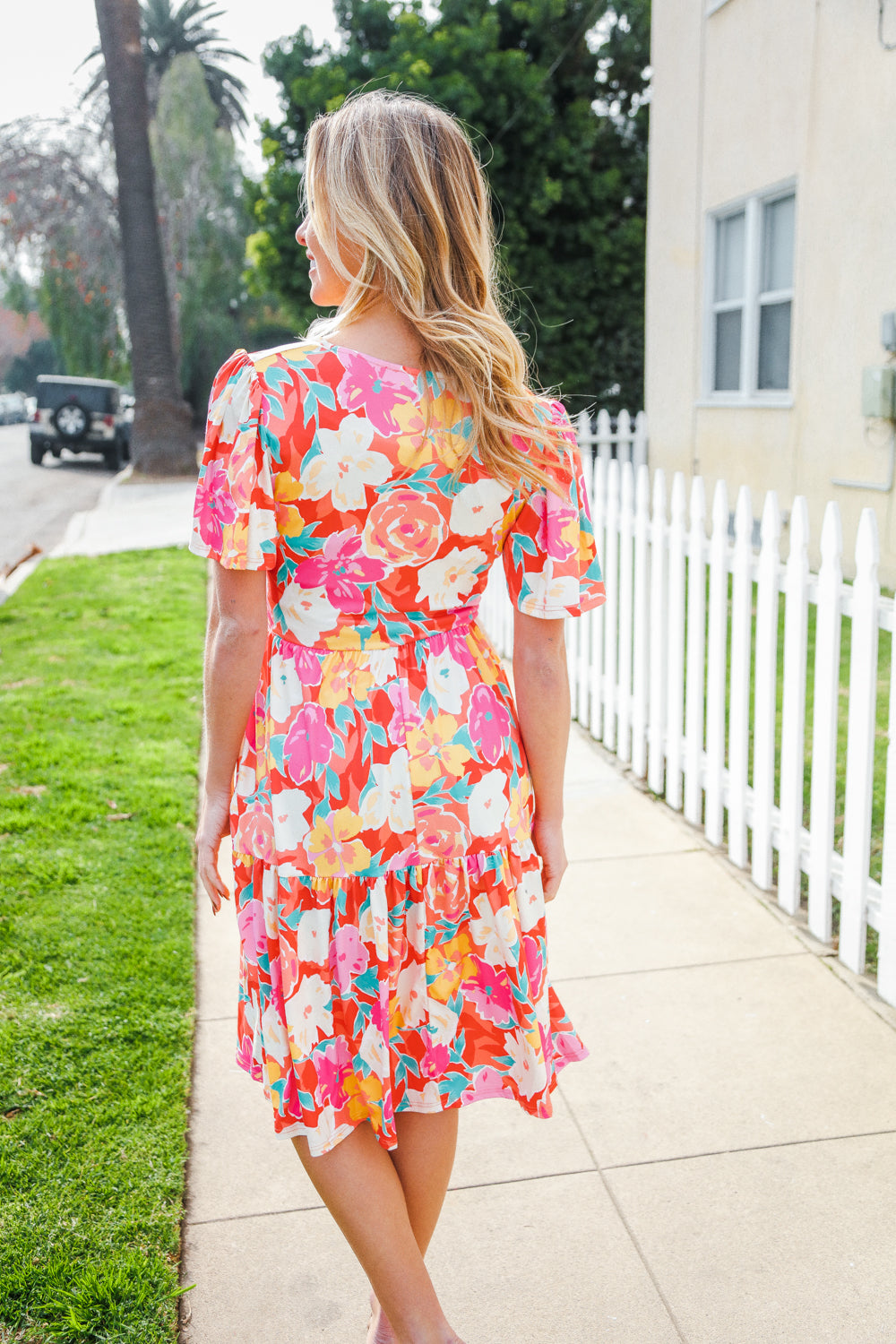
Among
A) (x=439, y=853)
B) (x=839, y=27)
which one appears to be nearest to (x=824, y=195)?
(x=839, y=27)

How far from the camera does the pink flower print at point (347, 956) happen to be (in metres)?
1.73

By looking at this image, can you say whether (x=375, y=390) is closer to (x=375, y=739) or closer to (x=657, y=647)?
(x=375, y=739)

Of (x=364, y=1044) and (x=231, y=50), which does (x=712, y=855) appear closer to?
(x=364, y=1044)

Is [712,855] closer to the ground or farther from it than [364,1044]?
closer to the ground

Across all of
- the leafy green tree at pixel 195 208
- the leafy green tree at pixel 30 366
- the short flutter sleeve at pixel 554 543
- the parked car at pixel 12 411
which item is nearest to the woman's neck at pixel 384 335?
the short flutter sleeve at pixel 554 543

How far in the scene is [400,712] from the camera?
1.71 metres

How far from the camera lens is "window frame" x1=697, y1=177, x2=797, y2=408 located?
9352mm

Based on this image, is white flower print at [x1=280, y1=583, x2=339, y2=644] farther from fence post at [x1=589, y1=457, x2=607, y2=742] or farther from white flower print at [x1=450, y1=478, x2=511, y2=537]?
fence post at [x1=589, y1=457, x2=607, y2=742]

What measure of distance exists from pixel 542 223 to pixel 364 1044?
16071 millimetres

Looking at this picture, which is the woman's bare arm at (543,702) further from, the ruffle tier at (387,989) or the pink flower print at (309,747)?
the pink flower print at (309,747)

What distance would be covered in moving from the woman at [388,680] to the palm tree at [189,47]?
118 ft

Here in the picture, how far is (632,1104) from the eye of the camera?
2707 mm

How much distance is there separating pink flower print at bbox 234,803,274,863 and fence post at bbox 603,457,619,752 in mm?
3609

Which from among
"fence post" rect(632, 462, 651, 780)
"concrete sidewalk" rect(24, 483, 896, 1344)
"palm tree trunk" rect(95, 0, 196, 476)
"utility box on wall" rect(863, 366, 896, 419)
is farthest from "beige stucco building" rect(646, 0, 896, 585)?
"palm tree trunk" rect(95, 0, 196, 476)
